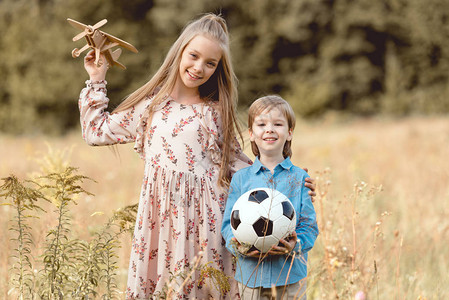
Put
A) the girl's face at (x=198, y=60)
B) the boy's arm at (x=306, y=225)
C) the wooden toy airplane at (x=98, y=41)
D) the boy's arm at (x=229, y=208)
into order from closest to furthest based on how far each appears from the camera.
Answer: the boy's arm at (x=306, y=225)
the boy's arm at (x=229, y=208)
the wooden toy airplane at (x=98, y=41)
the girl's face at (x=198, y=60)

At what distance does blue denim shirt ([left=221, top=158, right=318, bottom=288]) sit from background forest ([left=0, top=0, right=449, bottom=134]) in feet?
71.1

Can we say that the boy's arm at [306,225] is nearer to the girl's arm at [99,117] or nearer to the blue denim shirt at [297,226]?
the blue denim shirt at [297,226]

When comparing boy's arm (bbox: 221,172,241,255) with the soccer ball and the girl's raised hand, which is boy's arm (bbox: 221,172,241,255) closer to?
the soccer ball

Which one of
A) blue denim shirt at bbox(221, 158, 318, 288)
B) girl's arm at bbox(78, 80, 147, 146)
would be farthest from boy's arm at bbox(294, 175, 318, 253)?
girl's arm at bbox(78, 80, 147, 146)

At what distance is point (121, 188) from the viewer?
21.6 feet

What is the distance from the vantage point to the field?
2.59 metres

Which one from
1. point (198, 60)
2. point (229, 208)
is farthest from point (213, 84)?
point (229, 208)

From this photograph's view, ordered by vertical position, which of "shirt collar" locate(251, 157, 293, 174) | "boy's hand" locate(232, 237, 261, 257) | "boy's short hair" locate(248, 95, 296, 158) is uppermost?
"boy's short hair" locate(248, 95, 296, 158)

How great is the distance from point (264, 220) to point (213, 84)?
1.22 metres

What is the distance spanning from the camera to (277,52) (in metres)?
28.7

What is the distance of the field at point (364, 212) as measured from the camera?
259cm

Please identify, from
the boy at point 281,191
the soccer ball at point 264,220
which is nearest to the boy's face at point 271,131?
the boy at point 281,191

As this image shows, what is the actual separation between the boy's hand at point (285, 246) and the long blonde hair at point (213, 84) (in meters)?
0.70

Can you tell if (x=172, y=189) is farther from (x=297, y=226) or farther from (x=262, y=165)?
(x=297, y=226)
